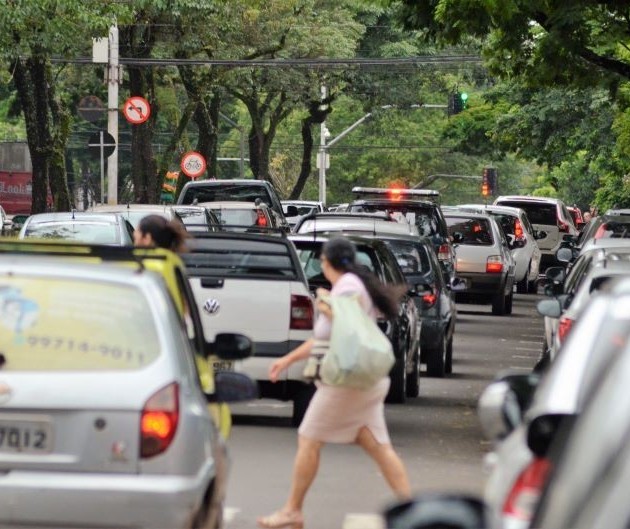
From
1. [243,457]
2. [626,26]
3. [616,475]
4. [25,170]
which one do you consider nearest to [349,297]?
[243,457]

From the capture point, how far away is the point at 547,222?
1666 inches

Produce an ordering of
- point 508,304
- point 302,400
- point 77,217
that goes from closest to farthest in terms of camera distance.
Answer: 1. point 302,400
2. point 77,217
3. point 508,304

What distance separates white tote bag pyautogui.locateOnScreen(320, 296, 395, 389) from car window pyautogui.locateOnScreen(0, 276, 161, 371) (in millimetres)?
2077

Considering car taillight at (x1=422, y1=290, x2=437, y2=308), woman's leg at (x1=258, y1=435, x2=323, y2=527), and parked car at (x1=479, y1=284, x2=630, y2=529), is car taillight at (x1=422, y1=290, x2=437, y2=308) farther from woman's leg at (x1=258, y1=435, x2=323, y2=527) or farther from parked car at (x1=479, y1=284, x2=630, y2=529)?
parked car at (x1=479, y1=284, x2=630, y2=529)

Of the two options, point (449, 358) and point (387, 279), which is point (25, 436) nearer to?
point (387, 279)

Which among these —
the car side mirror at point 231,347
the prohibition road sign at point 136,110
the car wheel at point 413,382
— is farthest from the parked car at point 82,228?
the prohibition road sign at point 136,110

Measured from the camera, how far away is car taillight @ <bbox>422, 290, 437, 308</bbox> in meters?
19.6

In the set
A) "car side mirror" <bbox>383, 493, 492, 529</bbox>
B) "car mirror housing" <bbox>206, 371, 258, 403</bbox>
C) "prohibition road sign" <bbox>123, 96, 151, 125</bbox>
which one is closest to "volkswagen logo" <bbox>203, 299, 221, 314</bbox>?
"car mirror housing" <bbox>206, 371, 258, 403</bbox>

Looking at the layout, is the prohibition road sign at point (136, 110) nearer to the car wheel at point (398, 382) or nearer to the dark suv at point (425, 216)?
the dark suv at point (425, 216)

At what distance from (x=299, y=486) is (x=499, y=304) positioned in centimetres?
2118

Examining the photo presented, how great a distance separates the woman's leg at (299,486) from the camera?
949cm

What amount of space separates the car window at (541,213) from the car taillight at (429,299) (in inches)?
897

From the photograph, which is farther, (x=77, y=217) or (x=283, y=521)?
(x=77, y=217)

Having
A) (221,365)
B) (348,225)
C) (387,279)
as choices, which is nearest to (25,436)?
(221,365)
